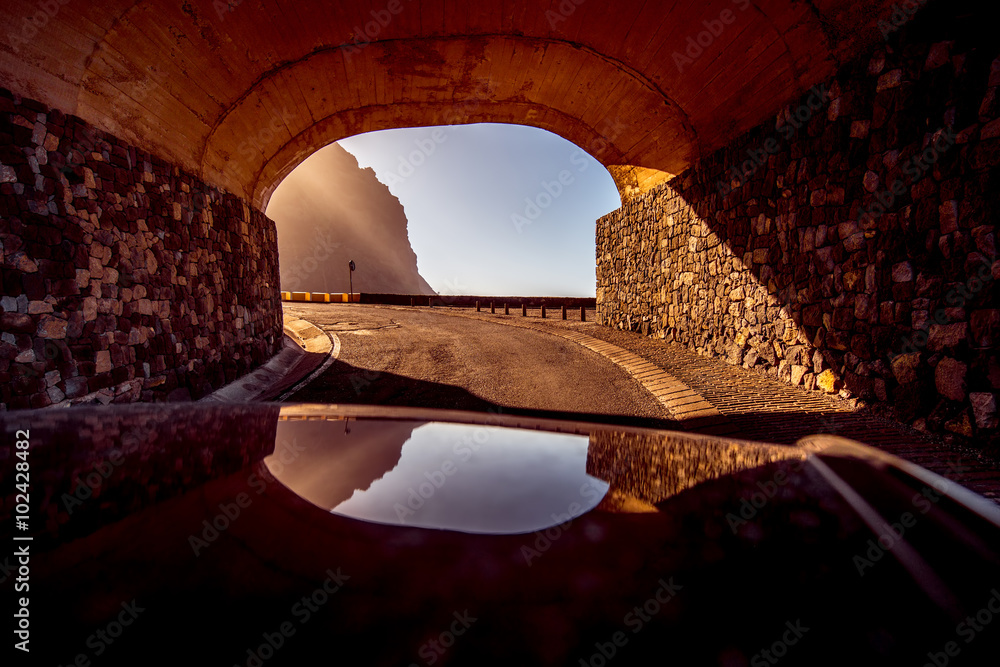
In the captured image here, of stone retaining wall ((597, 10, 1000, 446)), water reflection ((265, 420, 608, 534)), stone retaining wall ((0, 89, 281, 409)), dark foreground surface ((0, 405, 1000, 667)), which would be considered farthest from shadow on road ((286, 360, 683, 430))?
dark foreground surface ((0, 405, 1000, 667))

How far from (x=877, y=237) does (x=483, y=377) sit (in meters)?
4.83

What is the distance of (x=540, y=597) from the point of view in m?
0.51

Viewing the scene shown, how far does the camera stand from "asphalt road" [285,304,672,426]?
483cm

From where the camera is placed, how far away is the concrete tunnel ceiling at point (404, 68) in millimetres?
3895

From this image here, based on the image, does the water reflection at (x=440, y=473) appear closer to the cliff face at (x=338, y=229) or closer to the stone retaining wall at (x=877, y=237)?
the stone retaining wall at (x=877, y=237)

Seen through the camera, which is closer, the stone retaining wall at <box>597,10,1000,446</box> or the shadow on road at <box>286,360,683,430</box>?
the stone retaining wall at <box>597,10,1000,446</box>

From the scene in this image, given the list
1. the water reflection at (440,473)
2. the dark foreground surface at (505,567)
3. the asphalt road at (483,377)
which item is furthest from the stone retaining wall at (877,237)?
the water reflection at (440,473)

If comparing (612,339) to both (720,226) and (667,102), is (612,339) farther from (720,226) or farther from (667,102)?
(667,102)

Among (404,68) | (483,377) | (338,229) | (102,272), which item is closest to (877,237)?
(483,377)

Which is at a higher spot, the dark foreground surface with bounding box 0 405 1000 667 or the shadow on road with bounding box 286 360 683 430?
the dark foreground surface with bounding box 0 405 1000 667

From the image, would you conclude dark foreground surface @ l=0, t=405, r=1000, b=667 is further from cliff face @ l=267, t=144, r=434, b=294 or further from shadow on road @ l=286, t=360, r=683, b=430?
cliff face @ l=267, t=144, r=434, b=294

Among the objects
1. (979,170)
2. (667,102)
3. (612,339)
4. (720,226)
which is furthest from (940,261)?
(612,339)

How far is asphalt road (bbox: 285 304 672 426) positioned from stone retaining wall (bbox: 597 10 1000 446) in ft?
6.83

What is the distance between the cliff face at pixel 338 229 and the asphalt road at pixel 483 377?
3075 inches
